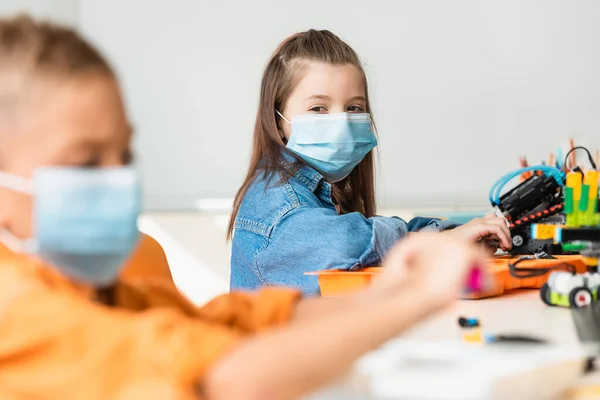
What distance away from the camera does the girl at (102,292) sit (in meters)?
0.66

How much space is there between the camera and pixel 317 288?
1674mm

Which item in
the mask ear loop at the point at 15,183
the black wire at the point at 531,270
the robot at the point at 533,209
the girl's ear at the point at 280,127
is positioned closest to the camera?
the mask ear loop at the point at 15,183

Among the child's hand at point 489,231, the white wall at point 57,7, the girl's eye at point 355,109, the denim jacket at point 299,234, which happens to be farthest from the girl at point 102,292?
the white wall at point 57,7

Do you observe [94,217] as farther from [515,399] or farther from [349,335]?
[515,399]

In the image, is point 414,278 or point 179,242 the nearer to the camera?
point 414,278

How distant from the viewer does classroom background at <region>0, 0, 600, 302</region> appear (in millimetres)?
3453

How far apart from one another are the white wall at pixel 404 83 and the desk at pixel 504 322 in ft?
6.81

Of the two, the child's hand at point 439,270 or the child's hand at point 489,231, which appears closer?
the child's hand at point 439,270

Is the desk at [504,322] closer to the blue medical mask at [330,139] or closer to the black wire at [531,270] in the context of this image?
the black wire at [531,270]

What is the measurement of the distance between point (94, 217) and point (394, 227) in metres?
1.04

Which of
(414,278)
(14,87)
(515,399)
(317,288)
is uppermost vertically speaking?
(14,87)

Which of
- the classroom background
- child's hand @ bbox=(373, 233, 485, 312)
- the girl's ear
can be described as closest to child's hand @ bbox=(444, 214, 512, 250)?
the girl's ear

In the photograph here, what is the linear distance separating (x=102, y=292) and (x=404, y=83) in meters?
2.83

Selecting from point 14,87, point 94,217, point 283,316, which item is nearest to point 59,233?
point 94,217
